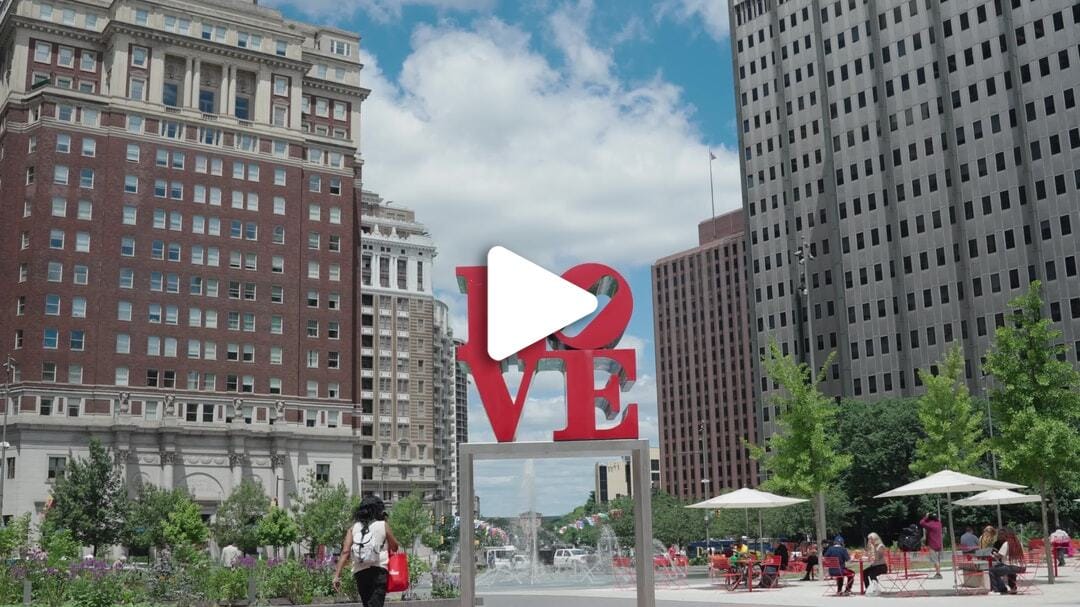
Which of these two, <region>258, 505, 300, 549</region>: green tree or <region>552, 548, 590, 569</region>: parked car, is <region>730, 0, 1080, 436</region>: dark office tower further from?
<region>552, 548, 590, 569</region>: parked car

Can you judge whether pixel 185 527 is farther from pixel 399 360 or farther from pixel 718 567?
pixel 399 360

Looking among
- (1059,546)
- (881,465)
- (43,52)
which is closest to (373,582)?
(1059,546)

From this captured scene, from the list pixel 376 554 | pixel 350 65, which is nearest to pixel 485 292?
pixel 376 554

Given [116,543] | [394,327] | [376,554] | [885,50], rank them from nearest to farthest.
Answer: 1. [376,554]
2. [116,543]
3. [885,50]
4. [394,327]

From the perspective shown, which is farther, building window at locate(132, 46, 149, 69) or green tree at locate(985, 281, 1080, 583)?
building window at locate(132, 46, 149, 69)

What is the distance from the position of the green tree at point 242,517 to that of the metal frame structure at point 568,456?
197 feet

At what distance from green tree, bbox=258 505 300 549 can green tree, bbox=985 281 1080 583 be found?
5041cm

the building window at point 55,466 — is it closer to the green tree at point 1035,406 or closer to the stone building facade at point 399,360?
the stone building facade at point 399,360

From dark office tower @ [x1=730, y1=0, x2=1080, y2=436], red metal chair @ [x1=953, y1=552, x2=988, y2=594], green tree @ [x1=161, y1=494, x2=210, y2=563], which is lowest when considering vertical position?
A: red metal chair @ [x1=953, y1=552, x2=988, y2=594]

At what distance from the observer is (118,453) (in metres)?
78.5

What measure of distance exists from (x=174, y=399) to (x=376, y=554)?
7528 cm

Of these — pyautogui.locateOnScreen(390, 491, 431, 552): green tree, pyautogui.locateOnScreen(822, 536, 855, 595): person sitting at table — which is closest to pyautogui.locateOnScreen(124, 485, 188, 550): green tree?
pyautogui.locateOnScreen(390, 491, 431, 552): green tree

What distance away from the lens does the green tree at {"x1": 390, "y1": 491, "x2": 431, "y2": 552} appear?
84438mm

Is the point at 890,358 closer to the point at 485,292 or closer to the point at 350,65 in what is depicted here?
the point at 350,65
